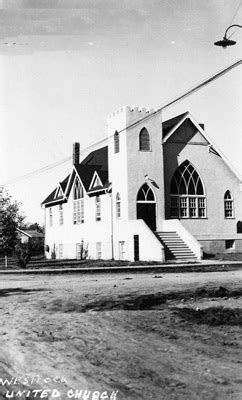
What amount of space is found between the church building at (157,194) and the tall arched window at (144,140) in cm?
6

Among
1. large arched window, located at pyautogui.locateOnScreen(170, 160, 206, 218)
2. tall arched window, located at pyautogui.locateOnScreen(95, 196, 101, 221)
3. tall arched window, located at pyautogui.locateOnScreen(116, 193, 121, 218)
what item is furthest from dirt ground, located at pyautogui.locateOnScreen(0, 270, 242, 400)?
tall arched window, located at pyautogui.locateOnScreen(95, 196, 101, 221)

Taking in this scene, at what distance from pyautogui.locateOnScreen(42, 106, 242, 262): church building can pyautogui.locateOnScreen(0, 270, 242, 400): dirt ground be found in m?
→ 16.2

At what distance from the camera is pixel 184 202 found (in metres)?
32.8

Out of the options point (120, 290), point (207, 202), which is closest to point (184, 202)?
point (207, 202)

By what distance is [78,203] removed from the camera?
38.0 meters

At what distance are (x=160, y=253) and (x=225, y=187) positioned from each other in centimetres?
918

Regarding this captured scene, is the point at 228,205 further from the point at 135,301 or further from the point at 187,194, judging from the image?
the point at 135,301

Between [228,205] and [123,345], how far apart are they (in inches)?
1101

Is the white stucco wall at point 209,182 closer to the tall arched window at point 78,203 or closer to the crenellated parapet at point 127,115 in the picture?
the crenellated parapet at point 127,115

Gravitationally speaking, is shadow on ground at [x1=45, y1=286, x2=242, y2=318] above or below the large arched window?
below

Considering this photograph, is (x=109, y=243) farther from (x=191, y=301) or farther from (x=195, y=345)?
(x=195, y=345)

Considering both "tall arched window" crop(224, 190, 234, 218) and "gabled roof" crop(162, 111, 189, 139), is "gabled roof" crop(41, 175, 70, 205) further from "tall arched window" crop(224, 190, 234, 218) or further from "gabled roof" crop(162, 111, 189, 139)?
"tall arched window" crop(224, 190, 234, 218)

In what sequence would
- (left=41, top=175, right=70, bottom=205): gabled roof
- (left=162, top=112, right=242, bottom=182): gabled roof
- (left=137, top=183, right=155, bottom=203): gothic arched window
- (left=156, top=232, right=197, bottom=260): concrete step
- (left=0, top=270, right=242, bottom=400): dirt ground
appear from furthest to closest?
1. (left=41, top=175, right=70, bottom=205): gabled roof
2. (left=162, top=112, right=242, bottom=182): gabled roof
3. (left=137, top=183, right=155, bottom=203): gothic arched window
4. (left=156, top=232, right=197, bottom=260): concrete step
5. (left=0, top=270, right=242, bottom=400): dirt ground

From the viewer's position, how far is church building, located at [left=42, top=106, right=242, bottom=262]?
30.0 meters
